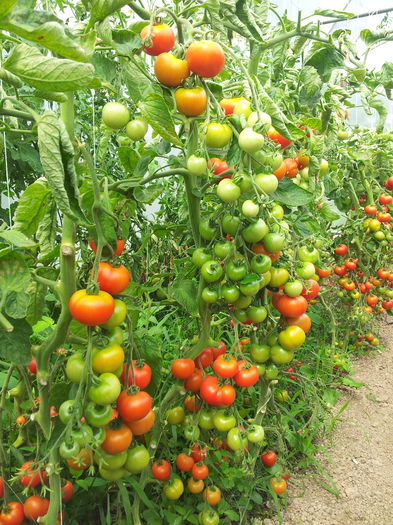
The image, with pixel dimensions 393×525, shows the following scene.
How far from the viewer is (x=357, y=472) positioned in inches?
68.7

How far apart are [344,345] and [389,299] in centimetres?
51

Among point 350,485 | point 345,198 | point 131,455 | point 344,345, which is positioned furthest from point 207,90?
point 344,345

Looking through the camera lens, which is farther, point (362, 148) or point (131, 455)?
point (362, 148)

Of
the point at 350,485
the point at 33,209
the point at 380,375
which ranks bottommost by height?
the point at 380,375

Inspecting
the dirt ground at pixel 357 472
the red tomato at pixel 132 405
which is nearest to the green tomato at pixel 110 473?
the red tomato at pixel 132 405

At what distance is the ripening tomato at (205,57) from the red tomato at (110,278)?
344 millimetres

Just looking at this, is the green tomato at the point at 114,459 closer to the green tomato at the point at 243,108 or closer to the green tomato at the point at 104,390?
the green tomato at the point at 104,390

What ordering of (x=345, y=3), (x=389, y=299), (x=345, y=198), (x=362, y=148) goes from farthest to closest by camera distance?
(x=345, y=3) → (x=389, y=299) → (x=345, y=198) → (x=362, y=148)

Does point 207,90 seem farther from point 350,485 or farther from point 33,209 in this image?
point 350,485

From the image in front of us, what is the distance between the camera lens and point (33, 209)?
744mm

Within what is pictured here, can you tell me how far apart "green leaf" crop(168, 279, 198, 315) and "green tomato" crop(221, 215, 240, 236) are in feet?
0.61

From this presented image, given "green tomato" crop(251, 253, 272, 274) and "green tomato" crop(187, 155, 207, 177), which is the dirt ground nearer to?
"green tomato" crop(251, 253, 272, 274)

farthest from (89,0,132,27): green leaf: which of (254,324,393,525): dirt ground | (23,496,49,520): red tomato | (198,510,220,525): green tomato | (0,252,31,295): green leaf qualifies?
(254,324,393,525): dirt ground

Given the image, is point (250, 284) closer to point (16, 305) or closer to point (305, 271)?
point (305, 271)
